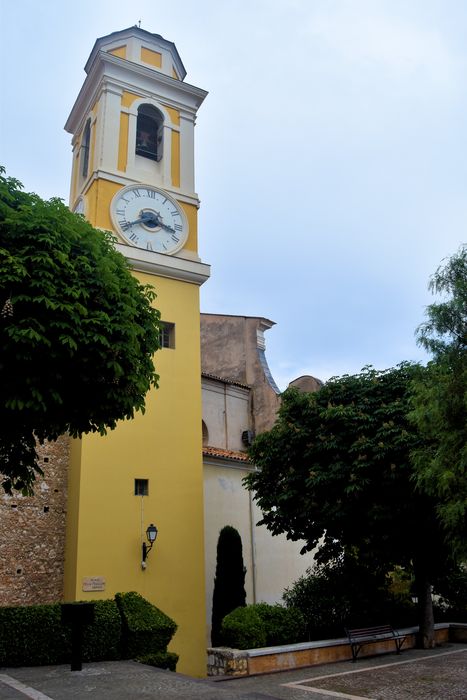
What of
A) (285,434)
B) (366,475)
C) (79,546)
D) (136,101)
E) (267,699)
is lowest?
(267,699)

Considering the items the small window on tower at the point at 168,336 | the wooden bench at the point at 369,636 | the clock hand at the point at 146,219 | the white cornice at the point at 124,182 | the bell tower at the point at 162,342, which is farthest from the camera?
the clock hand at the point at 146,219

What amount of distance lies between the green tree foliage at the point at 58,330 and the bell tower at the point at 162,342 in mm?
4979

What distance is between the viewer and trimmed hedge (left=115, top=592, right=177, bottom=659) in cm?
1110

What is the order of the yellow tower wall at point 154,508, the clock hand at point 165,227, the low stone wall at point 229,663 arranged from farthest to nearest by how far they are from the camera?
the clock hand at point 165,227
the yellow tower wall at point 154,508
the low stone wall at point 229,663

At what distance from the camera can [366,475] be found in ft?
42.4

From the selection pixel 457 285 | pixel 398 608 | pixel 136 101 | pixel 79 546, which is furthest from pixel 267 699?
pixel 136 101

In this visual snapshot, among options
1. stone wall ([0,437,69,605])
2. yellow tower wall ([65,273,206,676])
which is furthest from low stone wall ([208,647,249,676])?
stone wall ([0,437,69,605])

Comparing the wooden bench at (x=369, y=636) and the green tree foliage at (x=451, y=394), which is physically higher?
the green tree foliage at (x=451, y=394)

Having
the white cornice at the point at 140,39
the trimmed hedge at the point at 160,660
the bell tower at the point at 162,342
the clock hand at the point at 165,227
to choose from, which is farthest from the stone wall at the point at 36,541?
the white cornice at the point at 140,39

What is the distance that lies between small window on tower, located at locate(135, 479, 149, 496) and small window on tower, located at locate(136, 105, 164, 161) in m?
9.63

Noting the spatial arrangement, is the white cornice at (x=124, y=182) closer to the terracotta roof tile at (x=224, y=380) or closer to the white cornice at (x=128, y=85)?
the white cornice at (x=128, y=85)

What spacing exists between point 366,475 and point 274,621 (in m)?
3.71

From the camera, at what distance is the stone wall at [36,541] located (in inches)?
507

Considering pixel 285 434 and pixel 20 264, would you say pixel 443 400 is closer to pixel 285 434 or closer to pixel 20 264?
pixel 20 264
